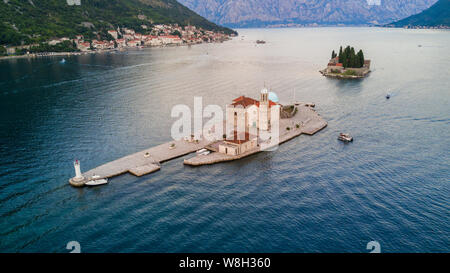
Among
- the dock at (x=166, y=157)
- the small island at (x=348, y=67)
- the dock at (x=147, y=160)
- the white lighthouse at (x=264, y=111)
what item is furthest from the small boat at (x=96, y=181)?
the small island at (x=348, y=67)

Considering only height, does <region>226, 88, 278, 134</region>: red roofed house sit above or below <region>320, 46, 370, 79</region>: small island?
below

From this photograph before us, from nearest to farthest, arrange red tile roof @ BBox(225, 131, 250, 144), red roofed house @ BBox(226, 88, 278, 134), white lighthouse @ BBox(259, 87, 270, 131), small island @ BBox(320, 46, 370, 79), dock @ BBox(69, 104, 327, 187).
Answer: dock @ BBox(69, 104, 327, 187)
red tile roof @ BBox(225, 131, 250, 144)
white lighthouse @ BBox(259, 87, 270, 131)
red roofed house @ BBox(226, 88, 278, 134)
small island @ BBox(320, 46, 370, 79)

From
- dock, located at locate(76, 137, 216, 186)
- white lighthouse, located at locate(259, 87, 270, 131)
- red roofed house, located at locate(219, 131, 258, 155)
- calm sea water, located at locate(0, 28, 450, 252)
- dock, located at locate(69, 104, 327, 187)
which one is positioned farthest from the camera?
white lighthouse, located at locate(259, 87, 270, 131)

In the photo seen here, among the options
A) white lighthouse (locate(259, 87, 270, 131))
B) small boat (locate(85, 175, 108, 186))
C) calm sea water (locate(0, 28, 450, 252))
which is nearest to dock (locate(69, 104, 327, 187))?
small boat (locate(85, 175, 108, 186))

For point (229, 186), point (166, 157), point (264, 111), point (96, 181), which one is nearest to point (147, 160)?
point (166, 157)

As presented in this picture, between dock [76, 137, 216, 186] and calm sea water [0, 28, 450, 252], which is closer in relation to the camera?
calm sea water [0, 28, 450, 252]

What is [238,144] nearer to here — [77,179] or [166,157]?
[166,157]

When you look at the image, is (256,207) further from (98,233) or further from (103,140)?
(103,140)

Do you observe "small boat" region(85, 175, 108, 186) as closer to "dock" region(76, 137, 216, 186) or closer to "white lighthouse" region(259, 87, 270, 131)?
"dock" region(76, 137, 216, 186)
